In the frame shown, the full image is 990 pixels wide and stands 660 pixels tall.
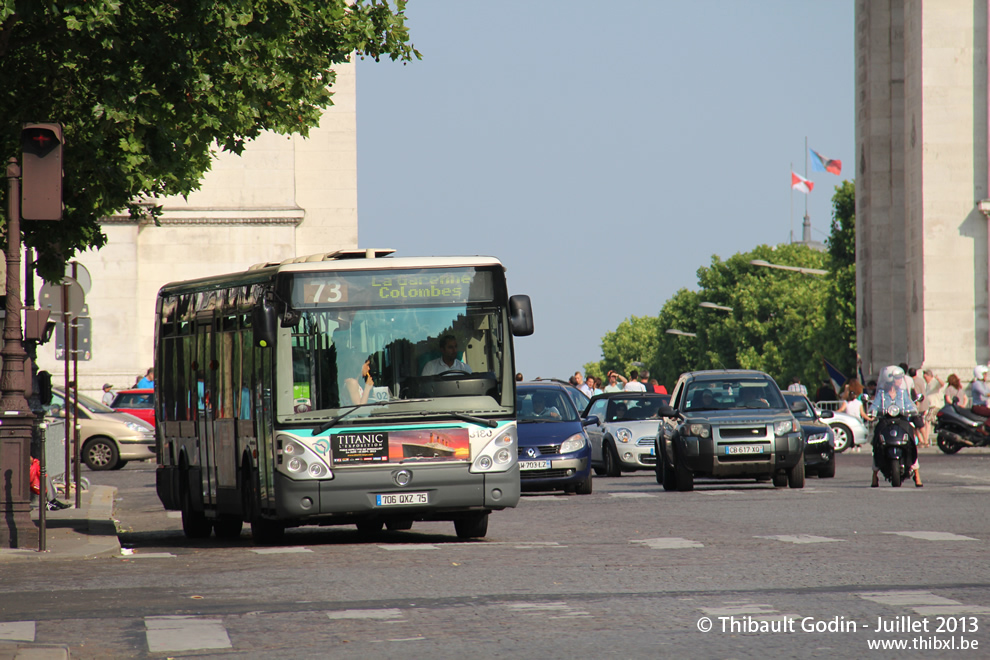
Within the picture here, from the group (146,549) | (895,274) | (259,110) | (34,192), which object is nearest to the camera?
(34,192)

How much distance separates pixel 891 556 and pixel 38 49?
958 cm

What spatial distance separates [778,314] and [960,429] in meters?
68.9

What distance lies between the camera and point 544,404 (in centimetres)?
2316

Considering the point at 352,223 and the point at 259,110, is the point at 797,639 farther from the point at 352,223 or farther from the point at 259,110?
the point at 352,223

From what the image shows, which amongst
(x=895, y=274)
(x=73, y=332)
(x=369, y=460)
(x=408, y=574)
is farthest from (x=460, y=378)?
(x=895, y=274)

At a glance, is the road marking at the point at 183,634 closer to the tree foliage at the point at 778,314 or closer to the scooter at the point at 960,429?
the scooter at the point at 960,429

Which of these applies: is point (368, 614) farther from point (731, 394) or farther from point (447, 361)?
point (731, 394)

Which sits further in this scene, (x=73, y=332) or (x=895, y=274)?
(x=895, y=274)

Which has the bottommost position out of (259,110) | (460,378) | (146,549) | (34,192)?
(146,549)

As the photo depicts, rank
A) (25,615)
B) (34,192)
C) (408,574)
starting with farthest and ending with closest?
(34,192) < (408,574) < (25,615)

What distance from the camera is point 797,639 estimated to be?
316 inches

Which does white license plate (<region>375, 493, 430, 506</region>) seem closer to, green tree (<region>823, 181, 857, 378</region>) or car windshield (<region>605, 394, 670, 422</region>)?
car windshield (<region>605, 394, 670, 422</region>)

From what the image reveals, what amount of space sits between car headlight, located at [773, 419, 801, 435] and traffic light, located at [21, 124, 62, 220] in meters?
11.1

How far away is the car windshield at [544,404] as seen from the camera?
22.9 m
